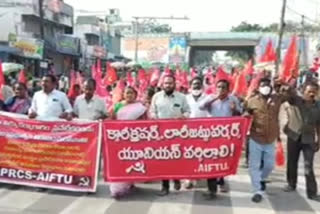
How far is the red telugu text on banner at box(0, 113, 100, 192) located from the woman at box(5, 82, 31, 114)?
1.95ft

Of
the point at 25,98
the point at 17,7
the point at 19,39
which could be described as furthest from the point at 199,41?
the point at 25,98

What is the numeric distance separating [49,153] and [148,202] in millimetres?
1596

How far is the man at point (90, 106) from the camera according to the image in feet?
30.5

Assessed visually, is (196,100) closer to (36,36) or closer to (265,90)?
(265,90)

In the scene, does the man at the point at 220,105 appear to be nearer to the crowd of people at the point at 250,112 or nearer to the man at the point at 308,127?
the crowd of people at the point at 250,112

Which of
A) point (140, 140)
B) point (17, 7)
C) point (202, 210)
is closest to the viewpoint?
point (202, 210)

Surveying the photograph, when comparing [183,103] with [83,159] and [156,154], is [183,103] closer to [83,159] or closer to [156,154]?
[156,154]

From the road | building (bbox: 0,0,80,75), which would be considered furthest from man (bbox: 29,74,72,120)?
building (bbox: 0,0,80,75)

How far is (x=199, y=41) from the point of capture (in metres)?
66.6

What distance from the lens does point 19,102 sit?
9.86 meters

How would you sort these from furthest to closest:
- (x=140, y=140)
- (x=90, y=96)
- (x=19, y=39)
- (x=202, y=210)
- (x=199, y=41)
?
(x=199, y=41) < (x=19, y=39) < (x=90, y=96) < (x=140, y=140) < (x=202, y=210)

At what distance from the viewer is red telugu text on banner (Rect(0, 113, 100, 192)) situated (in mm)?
8812

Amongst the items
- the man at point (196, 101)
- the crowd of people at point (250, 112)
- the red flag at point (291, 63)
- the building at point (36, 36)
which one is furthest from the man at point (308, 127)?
the building at point (36, 36)

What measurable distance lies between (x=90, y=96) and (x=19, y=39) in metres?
29.4
